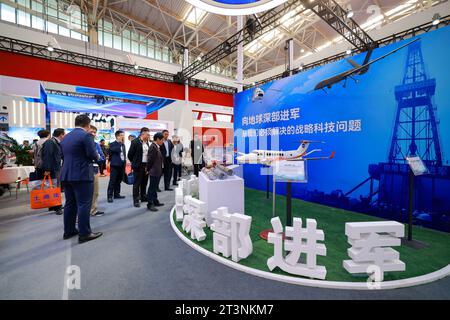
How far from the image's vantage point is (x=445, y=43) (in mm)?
2689

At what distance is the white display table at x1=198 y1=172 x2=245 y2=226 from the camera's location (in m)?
2.84

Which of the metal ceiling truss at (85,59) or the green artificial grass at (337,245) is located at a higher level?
the metal ceiling truss at (85,59)

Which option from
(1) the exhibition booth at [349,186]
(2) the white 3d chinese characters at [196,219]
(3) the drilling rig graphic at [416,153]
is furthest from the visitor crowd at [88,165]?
(3) the drilling rig graphic at [416,153]

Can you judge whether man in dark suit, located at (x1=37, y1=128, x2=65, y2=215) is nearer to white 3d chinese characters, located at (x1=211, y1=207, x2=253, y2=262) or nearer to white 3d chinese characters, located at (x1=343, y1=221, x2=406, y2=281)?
white 3d chinese characters, located at (x1=211, y1=207, x2=253, y2=262)

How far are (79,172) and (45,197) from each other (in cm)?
173

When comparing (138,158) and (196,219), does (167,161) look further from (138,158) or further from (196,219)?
(196,219)

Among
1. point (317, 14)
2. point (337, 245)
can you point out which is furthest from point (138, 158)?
point (317, 14)

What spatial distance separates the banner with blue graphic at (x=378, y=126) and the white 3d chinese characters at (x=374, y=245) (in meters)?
1.81

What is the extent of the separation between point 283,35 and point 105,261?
46.6ft

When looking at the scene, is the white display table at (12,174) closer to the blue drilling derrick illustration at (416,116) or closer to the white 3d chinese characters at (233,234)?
the white 3d chinese characters at (233,234)

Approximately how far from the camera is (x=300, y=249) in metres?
1.72

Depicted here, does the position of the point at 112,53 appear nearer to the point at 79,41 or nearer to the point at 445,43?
the point at 79,41

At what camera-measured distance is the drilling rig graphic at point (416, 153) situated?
277cm
